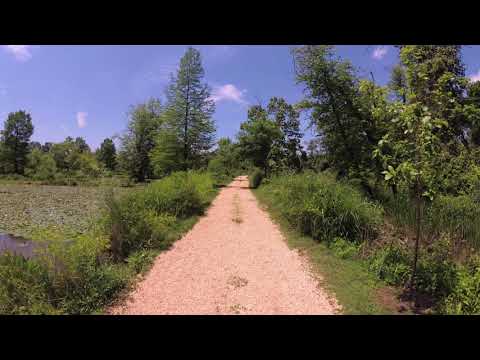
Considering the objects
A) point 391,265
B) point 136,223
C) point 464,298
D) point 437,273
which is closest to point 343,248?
point 391,265

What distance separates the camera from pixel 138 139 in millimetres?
34938

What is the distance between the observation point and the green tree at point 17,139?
43.3m

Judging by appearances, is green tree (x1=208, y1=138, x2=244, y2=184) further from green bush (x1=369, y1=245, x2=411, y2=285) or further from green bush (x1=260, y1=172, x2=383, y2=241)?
green bush (x1=369, y1=245, x2=411, y2=285)

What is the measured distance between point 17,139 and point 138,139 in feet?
101

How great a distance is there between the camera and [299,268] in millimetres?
5020

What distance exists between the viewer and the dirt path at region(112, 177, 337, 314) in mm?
3572

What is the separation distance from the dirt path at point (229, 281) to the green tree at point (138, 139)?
3133cm

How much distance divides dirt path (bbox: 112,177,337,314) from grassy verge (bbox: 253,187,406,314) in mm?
266

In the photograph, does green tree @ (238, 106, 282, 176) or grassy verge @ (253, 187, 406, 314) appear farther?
green tree @ (238, 106, 282, 176)

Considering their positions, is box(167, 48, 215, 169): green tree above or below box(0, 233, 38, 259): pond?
above

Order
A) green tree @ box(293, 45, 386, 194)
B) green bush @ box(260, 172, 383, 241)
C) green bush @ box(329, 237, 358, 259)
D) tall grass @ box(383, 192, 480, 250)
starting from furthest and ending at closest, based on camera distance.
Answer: green tree @ box(293, 45, 386, 194) → green bush @ box(260, 172, 383, 241) → green bush @ box(329, 237, 358, 259) → tall grass @ box(383, 192, 480, 250)

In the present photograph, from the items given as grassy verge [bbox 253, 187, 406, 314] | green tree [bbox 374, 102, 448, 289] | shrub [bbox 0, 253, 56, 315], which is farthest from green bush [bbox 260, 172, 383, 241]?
shrub [bbox 0, 253, 56, 315]
